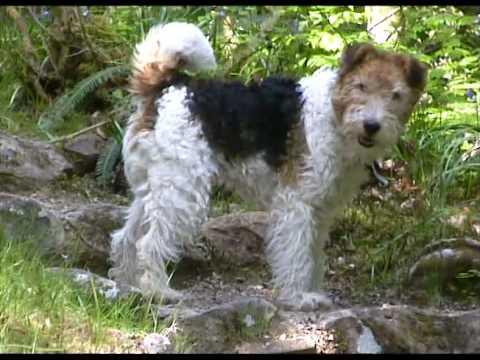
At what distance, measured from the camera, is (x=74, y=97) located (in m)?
6.47

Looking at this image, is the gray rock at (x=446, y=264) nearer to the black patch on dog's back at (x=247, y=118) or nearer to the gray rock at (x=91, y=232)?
the black patch on dog's back at (x=247, y=118)

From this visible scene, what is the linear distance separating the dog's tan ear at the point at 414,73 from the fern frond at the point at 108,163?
2.38 meters

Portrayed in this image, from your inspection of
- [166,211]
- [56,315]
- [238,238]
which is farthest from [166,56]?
[56,315]

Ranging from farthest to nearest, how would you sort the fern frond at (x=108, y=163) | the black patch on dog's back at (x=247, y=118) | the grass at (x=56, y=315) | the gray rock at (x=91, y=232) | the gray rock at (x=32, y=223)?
the fern frond at (x=108, y=163) < the gray rock at (x=91, y=232) < the gray rock at (x=32, y=223) < the black patch on dog's back at (x=247, y=118) < the grass at (x=56, y=315)

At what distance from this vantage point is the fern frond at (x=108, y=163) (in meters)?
6.24

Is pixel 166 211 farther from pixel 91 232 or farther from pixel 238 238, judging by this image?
pixel 238 238

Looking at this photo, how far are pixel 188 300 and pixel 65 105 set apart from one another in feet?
7.57

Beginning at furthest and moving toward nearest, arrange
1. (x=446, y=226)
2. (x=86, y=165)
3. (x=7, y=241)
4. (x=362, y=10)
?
1. (x=362, y=10)
2. (x=86, y=165)
3. (x=446, y=226)
4. (x=7, y=241)

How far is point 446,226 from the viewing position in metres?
5.54

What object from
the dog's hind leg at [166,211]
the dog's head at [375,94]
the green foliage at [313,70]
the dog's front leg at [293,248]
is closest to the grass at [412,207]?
the green foliage at [313,70]

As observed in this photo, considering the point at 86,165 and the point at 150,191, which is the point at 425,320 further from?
the point at 86,165

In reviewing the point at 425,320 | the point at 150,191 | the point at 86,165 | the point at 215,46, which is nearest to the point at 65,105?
the point at 86,165

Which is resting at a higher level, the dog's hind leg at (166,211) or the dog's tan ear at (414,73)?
the dog's tan ear at (414,73)

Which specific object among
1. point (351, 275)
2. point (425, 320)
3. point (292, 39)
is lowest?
point (351, 275)
